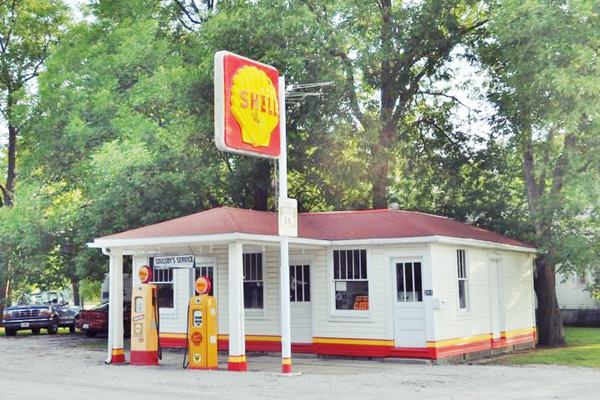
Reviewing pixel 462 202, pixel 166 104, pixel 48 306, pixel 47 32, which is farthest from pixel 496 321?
pixel 47 32

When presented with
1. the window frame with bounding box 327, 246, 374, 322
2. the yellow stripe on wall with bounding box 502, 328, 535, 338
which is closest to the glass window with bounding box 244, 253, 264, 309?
the window frame with bounding box 327, 246, 374, 322

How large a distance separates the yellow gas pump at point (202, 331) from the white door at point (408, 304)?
432 cm

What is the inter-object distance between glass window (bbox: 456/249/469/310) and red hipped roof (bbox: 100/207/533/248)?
52cm

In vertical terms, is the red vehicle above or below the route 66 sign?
below

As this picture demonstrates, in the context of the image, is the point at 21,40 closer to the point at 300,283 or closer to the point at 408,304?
the point at 300,283

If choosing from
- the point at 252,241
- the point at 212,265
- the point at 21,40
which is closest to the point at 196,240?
the point at 252,241

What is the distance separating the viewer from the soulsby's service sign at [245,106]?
1474 cm

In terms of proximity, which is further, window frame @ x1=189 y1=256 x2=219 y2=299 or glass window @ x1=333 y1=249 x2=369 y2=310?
window frame @ x1=189 y1=256 x2=219 y2=299

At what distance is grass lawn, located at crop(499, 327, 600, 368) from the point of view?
18.1 meters

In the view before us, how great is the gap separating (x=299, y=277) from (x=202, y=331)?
3817 millimetres

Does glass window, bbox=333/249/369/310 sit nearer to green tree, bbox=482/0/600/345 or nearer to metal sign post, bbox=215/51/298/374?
metal sign post, bbox=215/51/298/374

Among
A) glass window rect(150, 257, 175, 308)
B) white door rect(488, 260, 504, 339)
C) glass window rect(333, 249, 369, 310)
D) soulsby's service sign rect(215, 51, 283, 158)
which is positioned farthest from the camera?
glass window rect(150, 257, 175, 308)

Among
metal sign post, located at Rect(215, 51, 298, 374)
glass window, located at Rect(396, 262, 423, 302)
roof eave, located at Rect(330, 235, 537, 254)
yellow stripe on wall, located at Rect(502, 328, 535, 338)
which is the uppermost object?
metal sign post, located at Rect(215, 51, 298, 374)

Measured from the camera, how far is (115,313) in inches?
723
